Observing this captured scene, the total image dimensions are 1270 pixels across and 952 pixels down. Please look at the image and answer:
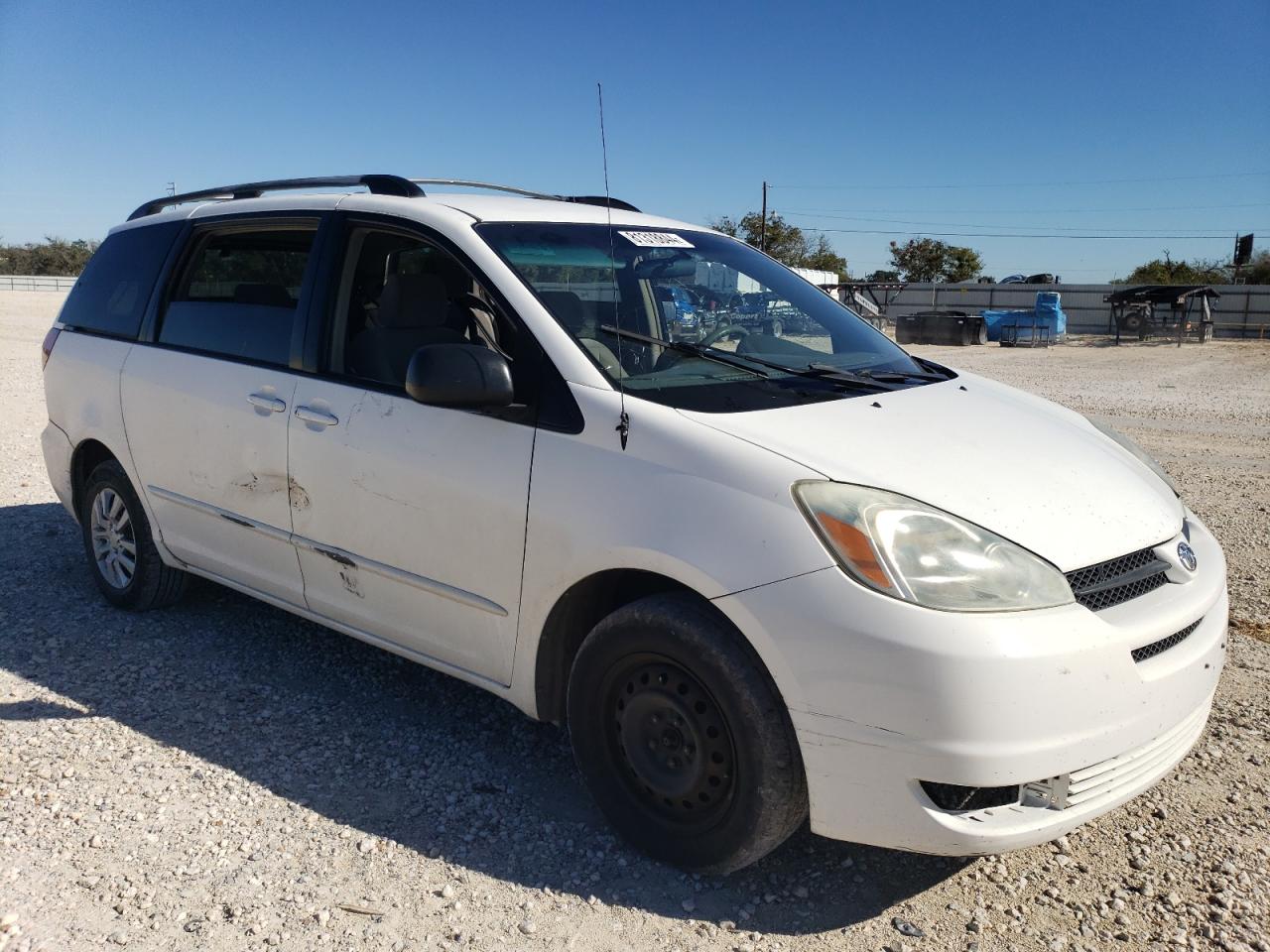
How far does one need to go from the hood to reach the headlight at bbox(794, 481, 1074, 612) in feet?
0.15

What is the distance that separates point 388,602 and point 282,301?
4.21 ft

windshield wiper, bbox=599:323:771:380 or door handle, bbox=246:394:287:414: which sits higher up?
windshield wiper, bbox=599:323:771:380

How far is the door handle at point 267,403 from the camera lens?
12.3ft

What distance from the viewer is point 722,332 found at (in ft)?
11.9

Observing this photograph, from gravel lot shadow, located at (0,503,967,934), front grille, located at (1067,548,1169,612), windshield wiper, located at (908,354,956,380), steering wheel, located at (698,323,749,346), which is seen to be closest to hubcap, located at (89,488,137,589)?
gravel lot shadow, located at (0,503,967,934)

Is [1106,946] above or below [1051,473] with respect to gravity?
below

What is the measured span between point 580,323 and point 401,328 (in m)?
0.80

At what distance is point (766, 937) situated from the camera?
264cm

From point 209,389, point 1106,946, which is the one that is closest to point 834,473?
point 1106,946

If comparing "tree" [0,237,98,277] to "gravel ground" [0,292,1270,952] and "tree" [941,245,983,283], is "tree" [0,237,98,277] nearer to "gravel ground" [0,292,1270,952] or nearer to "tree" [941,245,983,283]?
"tree" [941,245,983,283]

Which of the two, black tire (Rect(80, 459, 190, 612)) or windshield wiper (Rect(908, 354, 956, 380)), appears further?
black tire (Rect(80, 459, 190, 612))

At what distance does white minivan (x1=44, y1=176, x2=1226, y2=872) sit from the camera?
243cm

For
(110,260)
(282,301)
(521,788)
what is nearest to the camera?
(521,788)

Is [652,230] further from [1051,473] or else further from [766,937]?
[766,937]
